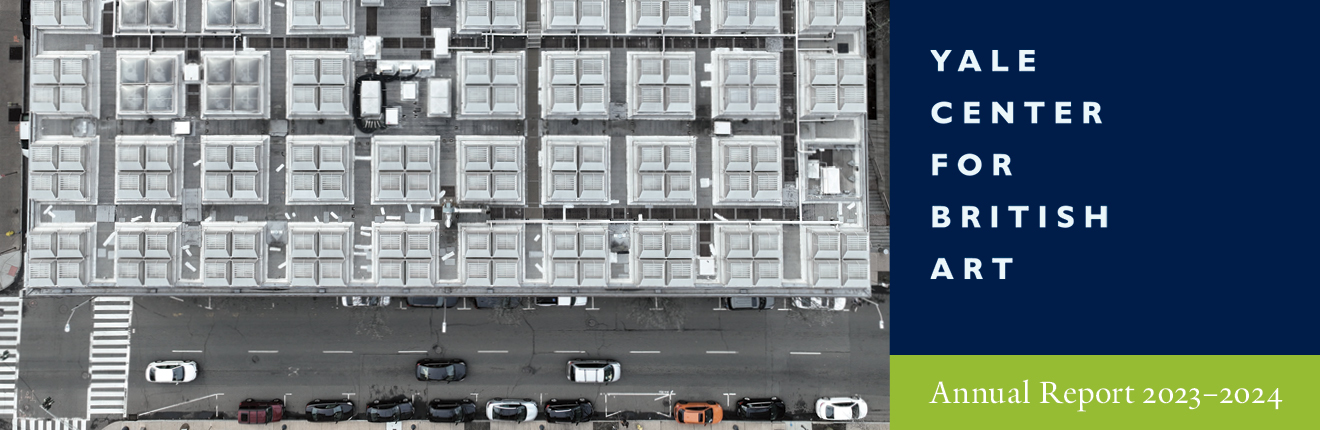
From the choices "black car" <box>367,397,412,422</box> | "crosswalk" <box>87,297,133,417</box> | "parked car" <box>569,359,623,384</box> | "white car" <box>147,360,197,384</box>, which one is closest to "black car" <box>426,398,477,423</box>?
"black car" <box>367,397,412,422</box>

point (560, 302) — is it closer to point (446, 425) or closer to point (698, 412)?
point (446, 425)

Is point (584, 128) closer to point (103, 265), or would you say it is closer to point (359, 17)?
point (359, 17)

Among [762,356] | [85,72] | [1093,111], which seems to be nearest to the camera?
[85,72]

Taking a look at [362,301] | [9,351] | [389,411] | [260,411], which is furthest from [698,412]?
[9,351]

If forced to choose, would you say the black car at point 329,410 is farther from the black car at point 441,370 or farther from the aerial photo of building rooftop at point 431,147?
the aerial photo of building rooftop at point 431,147

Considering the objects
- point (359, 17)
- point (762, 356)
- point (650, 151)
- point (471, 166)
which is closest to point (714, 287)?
point (650, 151)
